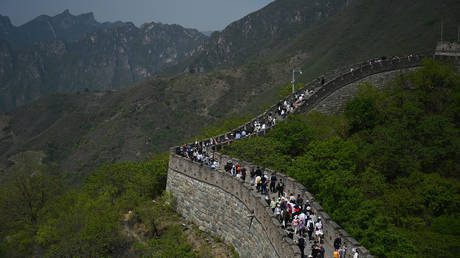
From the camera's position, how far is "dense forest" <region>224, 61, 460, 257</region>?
24.1 meters

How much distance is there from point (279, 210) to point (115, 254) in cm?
1520

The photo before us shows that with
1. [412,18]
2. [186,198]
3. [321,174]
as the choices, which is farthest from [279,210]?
[412,18]

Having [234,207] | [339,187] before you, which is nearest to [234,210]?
[234,207]

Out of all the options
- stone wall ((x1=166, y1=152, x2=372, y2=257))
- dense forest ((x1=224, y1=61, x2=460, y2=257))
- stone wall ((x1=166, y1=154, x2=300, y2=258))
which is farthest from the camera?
dense forest ((x1=224, y1=61, x2=460, y2=257))

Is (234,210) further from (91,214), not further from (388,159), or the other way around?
(91,214)

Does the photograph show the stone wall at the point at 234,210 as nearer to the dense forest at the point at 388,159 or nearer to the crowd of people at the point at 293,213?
the crowd of people at the point at 293,213

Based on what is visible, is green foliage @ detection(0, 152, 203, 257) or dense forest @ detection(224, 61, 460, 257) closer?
dense forest @ detection(224, 61, 460, 257)

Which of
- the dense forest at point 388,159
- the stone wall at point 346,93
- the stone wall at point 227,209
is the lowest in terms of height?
the stone wall at point 227,209

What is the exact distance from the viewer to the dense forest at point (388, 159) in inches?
947

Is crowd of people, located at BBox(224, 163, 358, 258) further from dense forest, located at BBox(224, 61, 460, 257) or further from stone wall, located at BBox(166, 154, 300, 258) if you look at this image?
dense forest, located at BBox(224, 61, 460, 257)

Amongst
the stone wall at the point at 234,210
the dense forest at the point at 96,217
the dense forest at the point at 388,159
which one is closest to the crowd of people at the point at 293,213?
the stone wall at the point at 234,210

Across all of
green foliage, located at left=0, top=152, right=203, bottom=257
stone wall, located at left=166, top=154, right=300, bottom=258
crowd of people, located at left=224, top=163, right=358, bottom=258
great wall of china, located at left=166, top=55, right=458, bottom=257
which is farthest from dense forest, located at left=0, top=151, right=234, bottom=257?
crowd of people, located at left=224, top=163, right=358, bottom=258

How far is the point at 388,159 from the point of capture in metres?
32.5

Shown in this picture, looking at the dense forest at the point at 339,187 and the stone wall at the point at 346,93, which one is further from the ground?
the stone wall at the point at 346,93
